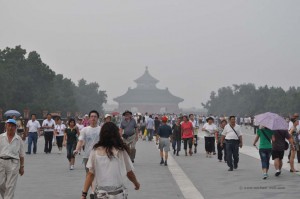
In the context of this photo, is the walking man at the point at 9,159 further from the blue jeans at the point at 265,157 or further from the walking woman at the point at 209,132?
the walking woman at the point at 209,132

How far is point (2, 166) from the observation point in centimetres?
982

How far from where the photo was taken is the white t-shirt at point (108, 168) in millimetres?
6691

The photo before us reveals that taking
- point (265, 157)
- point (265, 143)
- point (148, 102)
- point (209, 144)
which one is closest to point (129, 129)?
point (265, 143)

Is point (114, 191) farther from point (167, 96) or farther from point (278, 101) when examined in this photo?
point (167, 96)

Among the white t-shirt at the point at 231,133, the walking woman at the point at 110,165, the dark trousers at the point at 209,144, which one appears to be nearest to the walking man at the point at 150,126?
the dark trousers at the point at 209,144

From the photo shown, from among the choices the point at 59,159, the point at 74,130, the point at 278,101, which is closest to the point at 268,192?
the point at 74,130

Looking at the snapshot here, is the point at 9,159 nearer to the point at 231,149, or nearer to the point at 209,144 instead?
the point at 231,149

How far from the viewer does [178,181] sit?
1471cm

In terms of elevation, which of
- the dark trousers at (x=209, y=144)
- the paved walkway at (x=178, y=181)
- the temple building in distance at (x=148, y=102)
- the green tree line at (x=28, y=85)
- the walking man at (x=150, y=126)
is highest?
the temple building in distance at (x=148, y=102)

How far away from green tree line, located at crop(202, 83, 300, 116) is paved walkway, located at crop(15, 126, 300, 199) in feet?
149

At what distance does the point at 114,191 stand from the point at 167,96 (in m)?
182

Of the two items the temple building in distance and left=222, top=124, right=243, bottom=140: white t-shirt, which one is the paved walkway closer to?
left=222, top=124, right=243, bottom=140: white t-shirt

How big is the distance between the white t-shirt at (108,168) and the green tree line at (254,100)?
5729 centimetres

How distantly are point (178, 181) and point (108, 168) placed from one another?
8.14 metres
